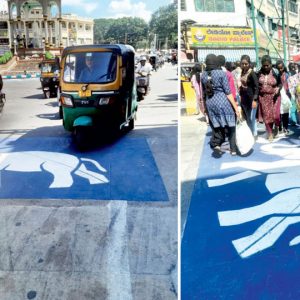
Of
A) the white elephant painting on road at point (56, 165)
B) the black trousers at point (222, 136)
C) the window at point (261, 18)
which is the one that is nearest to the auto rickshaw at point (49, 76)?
the white elephant painting on road at point (56, 165)

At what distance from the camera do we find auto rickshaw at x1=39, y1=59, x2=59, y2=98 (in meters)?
1.53

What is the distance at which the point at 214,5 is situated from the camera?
1.38 metres

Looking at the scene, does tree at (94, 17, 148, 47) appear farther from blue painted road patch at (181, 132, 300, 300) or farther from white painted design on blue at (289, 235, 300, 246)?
white painted design on blue at (289, 235, 300, 246)

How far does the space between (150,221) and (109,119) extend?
1.41 ft

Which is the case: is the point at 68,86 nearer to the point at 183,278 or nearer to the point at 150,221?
the point at 150,221

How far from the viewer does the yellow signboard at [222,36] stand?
1.39 metres

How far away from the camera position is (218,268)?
1490 mm

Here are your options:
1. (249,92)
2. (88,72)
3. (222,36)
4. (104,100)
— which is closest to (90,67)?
(88,72)

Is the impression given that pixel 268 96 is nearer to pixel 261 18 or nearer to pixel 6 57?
pixel 261 18

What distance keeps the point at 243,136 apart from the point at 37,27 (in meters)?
0.86

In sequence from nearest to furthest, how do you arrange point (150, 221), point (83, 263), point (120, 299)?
point (120, 299), point (83, 263), point (150, 221)

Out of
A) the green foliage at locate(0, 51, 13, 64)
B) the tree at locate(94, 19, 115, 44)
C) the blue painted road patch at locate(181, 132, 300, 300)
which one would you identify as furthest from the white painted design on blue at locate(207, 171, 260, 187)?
the green foliage at locate(0, 51, 13, 64)

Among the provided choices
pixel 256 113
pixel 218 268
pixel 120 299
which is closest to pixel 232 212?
pixel 218 268

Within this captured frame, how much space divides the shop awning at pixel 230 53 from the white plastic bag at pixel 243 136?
0.24m
